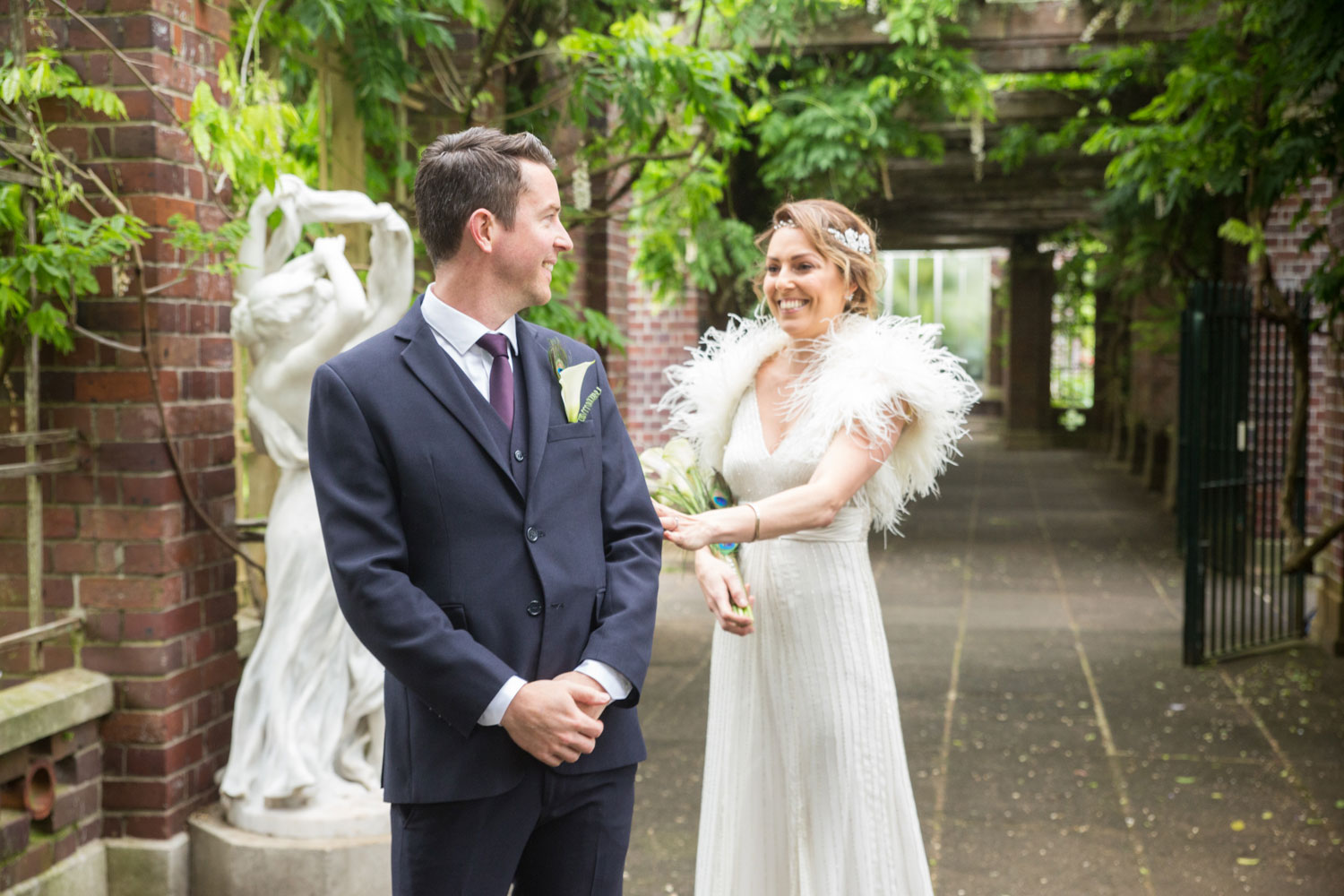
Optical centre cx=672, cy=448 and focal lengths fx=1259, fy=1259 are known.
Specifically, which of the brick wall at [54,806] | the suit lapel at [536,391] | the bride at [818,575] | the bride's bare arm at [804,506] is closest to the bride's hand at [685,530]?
the bride's bare arm at [804,506]

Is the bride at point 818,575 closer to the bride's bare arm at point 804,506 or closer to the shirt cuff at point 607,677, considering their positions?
the bride's bare arm at point 804,506

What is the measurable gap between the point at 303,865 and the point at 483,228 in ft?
7.98

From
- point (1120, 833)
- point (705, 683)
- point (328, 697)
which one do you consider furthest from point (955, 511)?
point (328, 697)

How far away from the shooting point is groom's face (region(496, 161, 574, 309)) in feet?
6.70

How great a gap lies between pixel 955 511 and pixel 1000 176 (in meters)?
5.37

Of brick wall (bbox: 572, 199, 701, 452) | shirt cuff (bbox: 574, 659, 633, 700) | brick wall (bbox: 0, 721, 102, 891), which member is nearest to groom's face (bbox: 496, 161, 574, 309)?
shirt cuff (bbox: 574, 659, 633, 700)

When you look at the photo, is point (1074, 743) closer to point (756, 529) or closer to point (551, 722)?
point (756, 529)

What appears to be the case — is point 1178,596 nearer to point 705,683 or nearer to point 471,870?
point 705,683

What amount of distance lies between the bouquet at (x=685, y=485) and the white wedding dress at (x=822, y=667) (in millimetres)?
73

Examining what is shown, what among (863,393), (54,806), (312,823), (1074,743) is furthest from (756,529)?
(1074,743)

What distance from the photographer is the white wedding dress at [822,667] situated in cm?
313

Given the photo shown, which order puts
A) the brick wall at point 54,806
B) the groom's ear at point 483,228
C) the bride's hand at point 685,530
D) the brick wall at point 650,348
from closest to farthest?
the groom's ear at point 483,228 → the bride's hand at point 685,530 → the brick wall at point 54,806 → the brick wall at point 650,348

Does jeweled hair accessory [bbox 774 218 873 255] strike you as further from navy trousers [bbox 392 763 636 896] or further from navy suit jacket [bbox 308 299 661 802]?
navy trousers [bbox 392 763 636 896]

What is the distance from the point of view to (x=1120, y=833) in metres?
4.68
